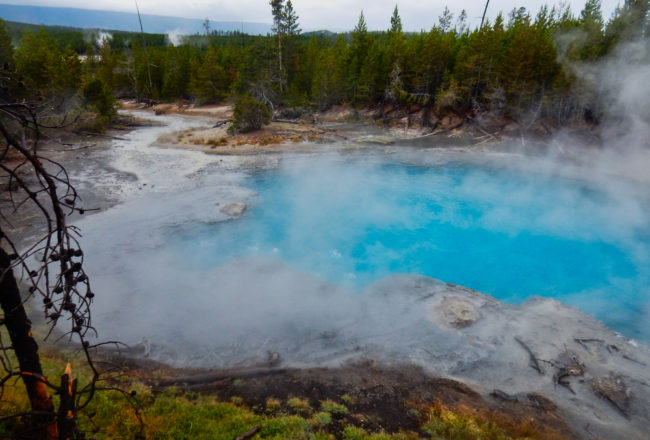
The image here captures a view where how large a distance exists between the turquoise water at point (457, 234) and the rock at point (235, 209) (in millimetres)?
387

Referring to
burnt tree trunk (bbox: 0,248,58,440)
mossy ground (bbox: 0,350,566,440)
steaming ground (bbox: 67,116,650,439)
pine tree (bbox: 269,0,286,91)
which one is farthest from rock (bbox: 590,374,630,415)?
pine tree (bbox: 269,0,286,91)

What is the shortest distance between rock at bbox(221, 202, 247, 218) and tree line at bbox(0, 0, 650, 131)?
15.0 metres

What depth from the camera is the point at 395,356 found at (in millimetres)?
7711

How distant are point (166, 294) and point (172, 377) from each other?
10.6 ft

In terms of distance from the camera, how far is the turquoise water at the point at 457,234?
11445 mm

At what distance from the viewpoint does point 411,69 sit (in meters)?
33.2

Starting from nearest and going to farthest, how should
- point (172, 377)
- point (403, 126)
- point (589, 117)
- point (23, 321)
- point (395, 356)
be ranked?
point (23, 321), point (172, 377), point (395, 356), point (589, 117), point (403, 126)

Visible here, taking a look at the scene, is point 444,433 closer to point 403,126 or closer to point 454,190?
point 454,190

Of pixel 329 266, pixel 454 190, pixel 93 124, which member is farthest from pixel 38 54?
pixel 454 190

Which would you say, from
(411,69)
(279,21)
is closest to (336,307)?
(411,69)

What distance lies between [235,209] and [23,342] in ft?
39.4

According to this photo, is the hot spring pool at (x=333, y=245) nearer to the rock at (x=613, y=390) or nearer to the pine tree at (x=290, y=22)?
the rock at (x=613, y=390)

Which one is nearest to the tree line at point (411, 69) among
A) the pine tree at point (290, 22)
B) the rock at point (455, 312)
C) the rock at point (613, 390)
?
the pine tree at point (290, 22)

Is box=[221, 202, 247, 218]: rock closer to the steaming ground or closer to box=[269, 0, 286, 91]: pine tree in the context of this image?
the steaming ground
